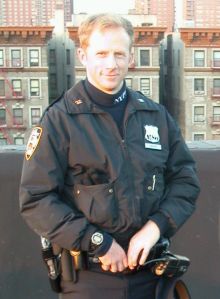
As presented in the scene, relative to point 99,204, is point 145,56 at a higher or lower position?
lower

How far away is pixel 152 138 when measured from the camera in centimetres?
168

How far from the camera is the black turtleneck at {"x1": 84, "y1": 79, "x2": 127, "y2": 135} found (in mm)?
1661

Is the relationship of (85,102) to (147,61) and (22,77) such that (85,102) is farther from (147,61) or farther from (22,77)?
(147,61)

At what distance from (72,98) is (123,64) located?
0.19m

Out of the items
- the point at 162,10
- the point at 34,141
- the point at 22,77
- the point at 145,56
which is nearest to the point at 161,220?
the point at 34,141

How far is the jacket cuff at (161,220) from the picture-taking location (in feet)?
5.35

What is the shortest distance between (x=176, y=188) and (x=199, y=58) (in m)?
45.1

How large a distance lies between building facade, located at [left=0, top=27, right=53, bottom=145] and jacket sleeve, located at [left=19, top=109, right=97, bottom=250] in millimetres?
42243

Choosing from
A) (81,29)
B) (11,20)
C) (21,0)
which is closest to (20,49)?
(11,20)

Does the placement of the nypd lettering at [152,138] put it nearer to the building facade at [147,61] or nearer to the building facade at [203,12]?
the building facade at [147,61]

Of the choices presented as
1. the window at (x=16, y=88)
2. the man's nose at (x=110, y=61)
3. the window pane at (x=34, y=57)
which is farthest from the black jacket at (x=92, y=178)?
the window at (x=16, y=88)

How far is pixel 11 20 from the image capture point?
6619cm

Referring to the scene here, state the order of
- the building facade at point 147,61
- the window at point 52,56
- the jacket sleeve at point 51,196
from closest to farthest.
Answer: the jacket sleeve at point 51,196
the building facade at point 147,61
the window at point 52,56

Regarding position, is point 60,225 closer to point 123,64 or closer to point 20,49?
point 123,64
